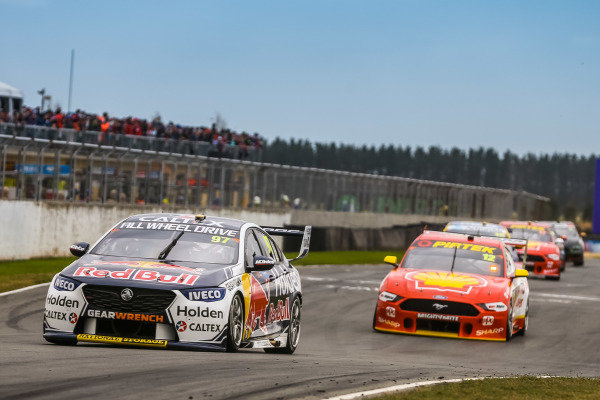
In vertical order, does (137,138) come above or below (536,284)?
above

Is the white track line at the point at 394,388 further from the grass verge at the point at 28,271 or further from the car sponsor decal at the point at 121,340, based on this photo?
the grass verge at the point at 28,271

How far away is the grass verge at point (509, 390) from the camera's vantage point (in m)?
8.04

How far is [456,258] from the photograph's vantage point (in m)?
16.5

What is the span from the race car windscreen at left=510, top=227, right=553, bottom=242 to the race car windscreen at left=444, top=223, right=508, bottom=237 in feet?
21.5

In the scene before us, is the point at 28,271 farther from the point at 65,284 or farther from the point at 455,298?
the point at 65,284

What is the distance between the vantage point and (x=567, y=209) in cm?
16838

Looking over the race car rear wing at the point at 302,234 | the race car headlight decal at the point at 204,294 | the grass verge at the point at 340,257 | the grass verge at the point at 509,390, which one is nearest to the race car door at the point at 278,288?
the race car rear wing at the point at 302,234

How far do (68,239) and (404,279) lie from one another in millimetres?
14134

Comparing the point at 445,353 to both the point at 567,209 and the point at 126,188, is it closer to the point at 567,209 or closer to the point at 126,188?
the point at 126,188

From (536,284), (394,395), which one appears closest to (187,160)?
(536,284)

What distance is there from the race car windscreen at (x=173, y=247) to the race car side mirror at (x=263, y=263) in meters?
0.20

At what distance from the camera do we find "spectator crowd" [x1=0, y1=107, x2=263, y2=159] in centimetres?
3412

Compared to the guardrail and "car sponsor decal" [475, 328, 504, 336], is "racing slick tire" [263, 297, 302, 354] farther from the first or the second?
the guardrail

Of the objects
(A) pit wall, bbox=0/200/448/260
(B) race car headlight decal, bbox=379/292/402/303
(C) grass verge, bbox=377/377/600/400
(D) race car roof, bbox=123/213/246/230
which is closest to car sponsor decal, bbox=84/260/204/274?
(D) race car roof, bbox=123/213/246/230
